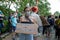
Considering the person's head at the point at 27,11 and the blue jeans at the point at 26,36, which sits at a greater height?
the person's head at the point at 27,11

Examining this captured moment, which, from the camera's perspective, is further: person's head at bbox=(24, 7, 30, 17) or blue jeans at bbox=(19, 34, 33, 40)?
blue jeans at bbox=(19, 34, 33, 40)

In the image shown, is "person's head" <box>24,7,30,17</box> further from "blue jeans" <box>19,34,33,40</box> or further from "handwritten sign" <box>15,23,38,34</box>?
"blue jeans" <box>19,34,33,40</box>

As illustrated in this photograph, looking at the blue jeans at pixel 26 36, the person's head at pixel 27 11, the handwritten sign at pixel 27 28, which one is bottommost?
the blue jeans at pixel 26 36

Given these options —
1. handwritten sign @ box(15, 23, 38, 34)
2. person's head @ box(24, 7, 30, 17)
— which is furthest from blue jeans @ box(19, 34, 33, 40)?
person's head @ box(24, 7, 30, 17)

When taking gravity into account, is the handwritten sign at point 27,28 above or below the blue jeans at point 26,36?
above

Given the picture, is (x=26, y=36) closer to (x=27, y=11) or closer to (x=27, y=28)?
(x=27, y=28)

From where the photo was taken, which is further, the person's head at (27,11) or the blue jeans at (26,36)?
the blue jeans at (26,36)

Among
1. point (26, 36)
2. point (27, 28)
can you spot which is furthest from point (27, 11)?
point (26, 36)

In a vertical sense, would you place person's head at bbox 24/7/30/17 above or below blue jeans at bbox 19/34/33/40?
above

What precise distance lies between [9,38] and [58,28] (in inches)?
92.0

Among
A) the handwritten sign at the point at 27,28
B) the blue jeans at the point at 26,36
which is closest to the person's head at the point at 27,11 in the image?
the handwritten sign at the point at 27,28

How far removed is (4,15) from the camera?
496 centimetres

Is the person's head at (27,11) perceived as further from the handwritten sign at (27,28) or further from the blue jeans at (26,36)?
the blue jeans at (26,36)

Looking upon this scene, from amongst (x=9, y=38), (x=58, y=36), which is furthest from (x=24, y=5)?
(x=58, y=36)
